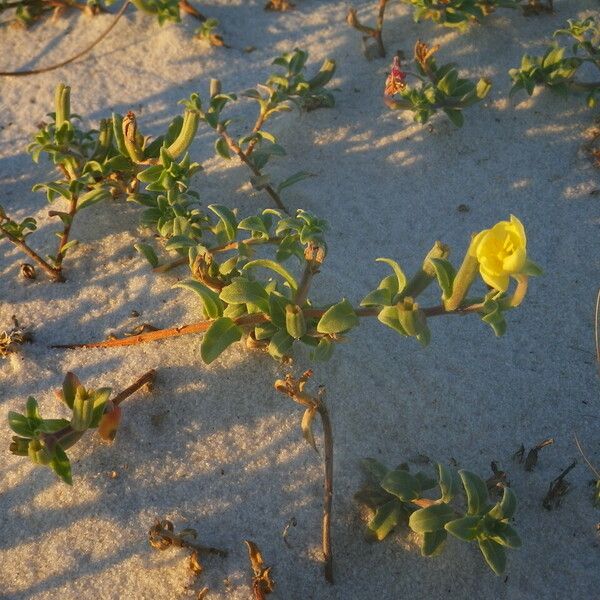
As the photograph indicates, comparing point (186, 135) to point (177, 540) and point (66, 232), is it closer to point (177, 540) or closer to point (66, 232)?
point (66, 232)

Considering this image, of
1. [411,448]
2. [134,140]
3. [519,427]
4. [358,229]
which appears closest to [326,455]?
[411,448]

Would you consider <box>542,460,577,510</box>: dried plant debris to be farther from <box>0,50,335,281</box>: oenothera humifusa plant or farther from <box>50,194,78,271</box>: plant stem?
<box>50,194,78,271</box>: plant stem

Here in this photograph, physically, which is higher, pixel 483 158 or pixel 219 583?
pixel 483 158

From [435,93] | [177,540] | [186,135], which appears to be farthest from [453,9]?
[177,540]

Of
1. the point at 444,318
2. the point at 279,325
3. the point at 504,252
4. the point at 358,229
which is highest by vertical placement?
the point at 504,252

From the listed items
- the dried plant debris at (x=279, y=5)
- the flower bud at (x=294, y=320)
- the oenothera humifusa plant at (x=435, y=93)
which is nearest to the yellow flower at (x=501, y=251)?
the flower bud at (x=294, y=320)

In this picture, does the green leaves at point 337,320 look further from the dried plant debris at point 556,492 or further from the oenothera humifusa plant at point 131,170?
the dried plant debris at point 556,492

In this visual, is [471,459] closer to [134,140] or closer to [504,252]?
[504,252]
